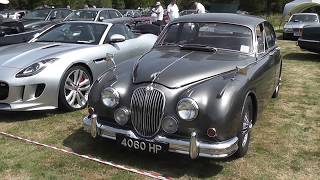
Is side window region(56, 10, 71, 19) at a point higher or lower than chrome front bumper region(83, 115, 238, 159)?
higher

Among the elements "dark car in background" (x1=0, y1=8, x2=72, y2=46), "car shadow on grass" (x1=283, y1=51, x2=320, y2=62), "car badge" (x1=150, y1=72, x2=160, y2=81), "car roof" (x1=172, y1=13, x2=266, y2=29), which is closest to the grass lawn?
"car badge" (x1=150, y1=72, x2=160, y2=81)

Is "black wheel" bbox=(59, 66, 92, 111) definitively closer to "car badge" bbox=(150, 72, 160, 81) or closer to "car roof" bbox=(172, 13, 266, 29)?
"car roof" bbox=(172, 13, 266, 29)

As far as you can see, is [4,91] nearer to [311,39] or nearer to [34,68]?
[34,68]

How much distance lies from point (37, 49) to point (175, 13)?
31.9 feet

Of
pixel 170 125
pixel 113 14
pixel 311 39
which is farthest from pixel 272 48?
pixel 113 14

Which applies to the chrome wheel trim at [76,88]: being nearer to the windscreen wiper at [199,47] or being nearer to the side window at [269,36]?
the windscreen wiper at [199,47]

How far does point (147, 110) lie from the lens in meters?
4.52

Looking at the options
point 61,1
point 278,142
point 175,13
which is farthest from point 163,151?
point 61,1

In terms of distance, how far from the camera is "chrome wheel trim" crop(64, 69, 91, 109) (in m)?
6.64

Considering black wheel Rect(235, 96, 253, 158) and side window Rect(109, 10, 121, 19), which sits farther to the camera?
side window Rect(109, 10, 121, 19)

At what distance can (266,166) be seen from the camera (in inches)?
188

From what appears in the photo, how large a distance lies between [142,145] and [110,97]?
26.3 inches

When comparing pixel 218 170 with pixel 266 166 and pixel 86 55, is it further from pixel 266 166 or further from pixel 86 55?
pixel 86 55

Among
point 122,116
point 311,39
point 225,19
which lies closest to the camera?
point 122,116
